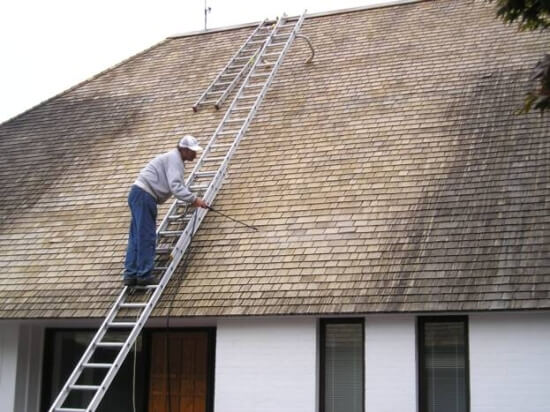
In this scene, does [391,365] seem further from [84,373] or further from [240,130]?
[84,373]

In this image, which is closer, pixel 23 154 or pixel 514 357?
pixel 514 357

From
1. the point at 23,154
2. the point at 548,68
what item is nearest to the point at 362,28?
the point at 23,154

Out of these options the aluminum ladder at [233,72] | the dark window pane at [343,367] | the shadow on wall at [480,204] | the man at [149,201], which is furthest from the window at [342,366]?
the aluminum ladder at [233,72]

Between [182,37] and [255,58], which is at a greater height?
[182,37]

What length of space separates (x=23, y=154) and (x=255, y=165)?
15.6 feet

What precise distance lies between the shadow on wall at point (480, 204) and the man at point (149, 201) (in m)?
2.60

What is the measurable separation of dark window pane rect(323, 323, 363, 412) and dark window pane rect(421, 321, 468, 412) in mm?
815

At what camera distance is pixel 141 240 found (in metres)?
10.9

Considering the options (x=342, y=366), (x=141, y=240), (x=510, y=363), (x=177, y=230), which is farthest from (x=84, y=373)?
(x=510, y=363)

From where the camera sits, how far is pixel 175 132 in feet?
48.6

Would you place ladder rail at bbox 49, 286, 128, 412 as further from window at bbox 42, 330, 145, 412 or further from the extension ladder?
window at bbox 42, 330, 145, 412

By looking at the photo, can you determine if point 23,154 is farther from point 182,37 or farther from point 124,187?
point 182,37

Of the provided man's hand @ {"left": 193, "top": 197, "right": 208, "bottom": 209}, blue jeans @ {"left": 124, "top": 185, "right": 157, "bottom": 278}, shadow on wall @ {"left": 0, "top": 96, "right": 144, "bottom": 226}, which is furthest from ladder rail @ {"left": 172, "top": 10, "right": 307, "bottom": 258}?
shadow on wall @ {"left": 0, "top": 96, "right": 144, "bottom": 226}

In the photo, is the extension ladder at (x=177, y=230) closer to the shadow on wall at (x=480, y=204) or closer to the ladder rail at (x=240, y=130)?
the ladder rail at (x=240, y=130)
